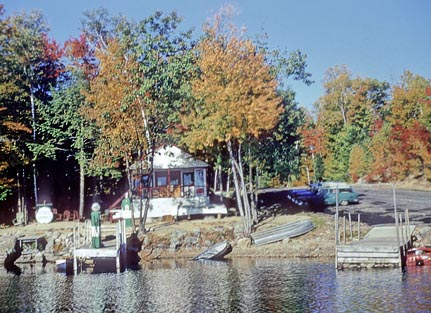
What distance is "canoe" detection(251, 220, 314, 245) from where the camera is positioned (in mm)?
30625

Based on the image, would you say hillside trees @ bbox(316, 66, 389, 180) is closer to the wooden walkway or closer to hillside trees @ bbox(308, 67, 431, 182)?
hillside trees @ bbox(308, 67, 431, 182)

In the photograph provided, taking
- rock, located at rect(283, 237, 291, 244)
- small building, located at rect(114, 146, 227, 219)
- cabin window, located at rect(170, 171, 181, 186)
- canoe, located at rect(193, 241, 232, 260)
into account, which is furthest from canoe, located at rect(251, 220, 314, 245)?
cabin window, located at rect(170, 171, 181, 186)

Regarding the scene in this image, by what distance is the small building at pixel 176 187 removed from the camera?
37375mm

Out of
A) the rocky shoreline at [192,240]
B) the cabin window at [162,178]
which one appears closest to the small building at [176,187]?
the cabin window at [162,178]

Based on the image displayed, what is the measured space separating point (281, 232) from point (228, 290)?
10.6 metres

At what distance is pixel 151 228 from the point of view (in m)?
34.1

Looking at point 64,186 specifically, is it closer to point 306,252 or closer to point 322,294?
point 306,252

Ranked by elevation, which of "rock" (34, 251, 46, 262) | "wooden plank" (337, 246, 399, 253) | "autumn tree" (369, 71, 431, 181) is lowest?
"rock" (34, 251, 46, 262)

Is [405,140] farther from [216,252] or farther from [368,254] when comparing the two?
[368,254]

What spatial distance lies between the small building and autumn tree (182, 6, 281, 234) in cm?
663

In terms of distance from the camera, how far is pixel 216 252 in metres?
29.6

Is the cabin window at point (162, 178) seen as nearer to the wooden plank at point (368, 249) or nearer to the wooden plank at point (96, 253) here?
the wooden plank at point (96, 253)

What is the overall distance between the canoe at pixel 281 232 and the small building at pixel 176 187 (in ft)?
19.9

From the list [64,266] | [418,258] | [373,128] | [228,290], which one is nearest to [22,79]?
[64,266]
